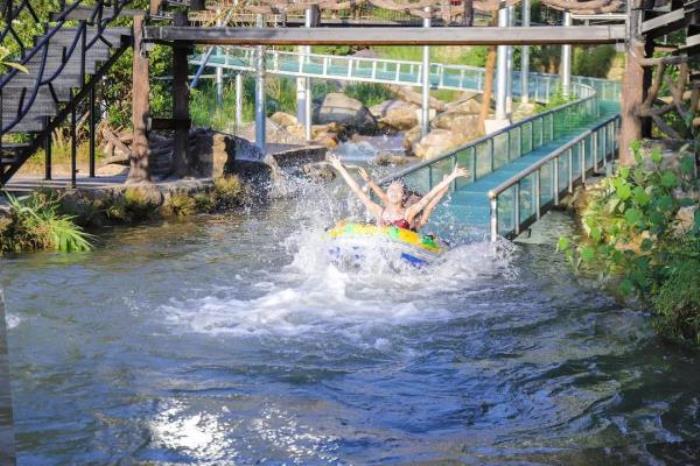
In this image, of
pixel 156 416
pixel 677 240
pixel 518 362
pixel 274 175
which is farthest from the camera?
pixel 274 175

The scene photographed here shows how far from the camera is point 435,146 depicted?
38625 mm

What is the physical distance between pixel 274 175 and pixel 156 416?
1651 cm

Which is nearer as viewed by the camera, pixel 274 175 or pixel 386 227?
pixel 386 227

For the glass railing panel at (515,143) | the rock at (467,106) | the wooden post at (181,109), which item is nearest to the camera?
the wooden post at (181,109)

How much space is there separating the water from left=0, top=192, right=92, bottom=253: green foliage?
38cm

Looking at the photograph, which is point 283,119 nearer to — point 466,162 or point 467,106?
point 467,106

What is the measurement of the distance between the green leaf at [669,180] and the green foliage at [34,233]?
8.42m

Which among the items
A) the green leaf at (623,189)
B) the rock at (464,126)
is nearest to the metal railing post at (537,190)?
the green leaf at (623,189)

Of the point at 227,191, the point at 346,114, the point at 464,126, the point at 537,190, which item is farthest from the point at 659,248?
the point at 346,114

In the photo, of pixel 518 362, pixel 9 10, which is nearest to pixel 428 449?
pixel 518 362

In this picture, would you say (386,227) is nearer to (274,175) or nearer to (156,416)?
(156,416)

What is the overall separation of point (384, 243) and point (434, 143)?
2501cm

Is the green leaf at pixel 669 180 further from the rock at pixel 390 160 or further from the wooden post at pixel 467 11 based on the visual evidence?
the rock at pixel 390 160

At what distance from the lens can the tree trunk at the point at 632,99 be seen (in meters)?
17.2
